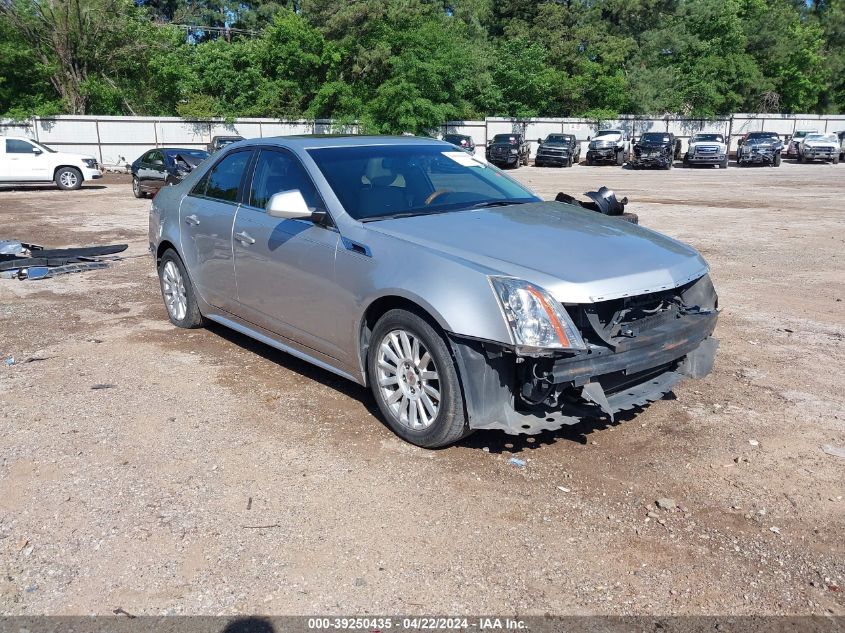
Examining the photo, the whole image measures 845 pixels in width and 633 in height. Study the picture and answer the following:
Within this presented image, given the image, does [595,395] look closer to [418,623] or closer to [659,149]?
[418,623]

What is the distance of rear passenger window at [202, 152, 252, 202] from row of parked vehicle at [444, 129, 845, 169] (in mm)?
31106

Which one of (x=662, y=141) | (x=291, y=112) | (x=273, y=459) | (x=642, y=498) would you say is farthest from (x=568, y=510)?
(x=291, y=112)

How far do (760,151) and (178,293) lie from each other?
1534 inches

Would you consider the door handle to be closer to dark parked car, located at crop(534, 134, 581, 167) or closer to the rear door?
the rear door

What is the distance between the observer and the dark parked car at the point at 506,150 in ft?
131

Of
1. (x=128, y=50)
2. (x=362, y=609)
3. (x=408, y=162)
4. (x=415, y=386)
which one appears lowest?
(x=362, y=609)

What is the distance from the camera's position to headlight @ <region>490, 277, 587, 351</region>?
3678mm

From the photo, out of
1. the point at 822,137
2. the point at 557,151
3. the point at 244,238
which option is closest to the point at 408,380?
the point at 244,238

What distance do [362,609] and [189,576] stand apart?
0.78 metres

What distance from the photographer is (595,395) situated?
3840 millimetres

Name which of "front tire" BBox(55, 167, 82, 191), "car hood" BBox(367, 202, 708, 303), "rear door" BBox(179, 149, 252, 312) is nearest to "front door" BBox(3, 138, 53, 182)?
"front tire" BBox(55, 167, 82, 191)

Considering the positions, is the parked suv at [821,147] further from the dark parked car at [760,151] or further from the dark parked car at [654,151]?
the dark parked car at [654,151]

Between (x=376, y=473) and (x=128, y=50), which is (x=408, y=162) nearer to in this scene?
(x=376, y=473)

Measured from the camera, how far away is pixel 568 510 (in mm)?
3623
